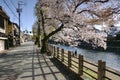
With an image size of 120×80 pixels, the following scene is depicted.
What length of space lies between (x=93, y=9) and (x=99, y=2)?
6.16 feet

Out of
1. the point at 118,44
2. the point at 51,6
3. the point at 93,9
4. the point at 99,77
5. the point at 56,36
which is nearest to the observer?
the point at 99,77

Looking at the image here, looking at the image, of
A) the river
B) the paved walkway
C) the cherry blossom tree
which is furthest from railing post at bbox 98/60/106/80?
the river

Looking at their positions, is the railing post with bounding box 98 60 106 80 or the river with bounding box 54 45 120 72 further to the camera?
the river with bounding box 54 45 120 72

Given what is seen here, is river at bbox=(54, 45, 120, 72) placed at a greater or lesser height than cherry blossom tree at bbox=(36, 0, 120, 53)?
lesser

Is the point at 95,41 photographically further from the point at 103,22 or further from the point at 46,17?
the point at 46,17

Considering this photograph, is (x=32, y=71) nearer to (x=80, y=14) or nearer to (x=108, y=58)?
(x=80, y=14)

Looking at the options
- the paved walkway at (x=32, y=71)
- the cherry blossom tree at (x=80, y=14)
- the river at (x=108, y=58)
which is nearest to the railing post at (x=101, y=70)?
the paved walkway at (x=32, y=71)

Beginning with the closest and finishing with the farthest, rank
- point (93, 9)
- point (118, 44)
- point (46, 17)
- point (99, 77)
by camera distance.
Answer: point (99, 77) → point (93, 9) → point (46, 17) → point (118, 44)

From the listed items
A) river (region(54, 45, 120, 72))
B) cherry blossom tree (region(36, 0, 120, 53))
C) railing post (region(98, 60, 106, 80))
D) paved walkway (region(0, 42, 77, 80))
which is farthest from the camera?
river (region(54, 45, 120, 72))

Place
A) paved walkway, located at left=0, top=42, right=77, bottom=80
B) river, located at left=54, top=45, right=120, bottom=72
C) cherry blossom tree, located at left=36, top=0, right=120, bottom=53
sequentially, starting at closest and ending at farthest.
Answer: paved walkway, located at left=0, top=42, right=77, bottom=80, cherry blossom tree, located at left=36, top=0, right=120, bottom=53, river, located at left=54, top=45, right=120, bottom=72

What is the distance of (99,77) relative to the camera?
9055 millimetres

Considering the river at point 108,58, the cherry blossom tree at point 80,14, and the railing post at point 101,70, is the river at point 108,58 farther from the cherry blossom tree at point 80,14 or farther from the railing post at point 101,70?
the railing post at point 101,70

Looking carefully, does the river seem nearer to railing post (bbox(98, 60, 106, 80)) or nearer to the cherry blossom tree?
the cherry blossom tree

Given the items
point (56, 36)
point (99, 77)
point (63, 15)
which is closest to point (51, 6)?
point (63, 15)
